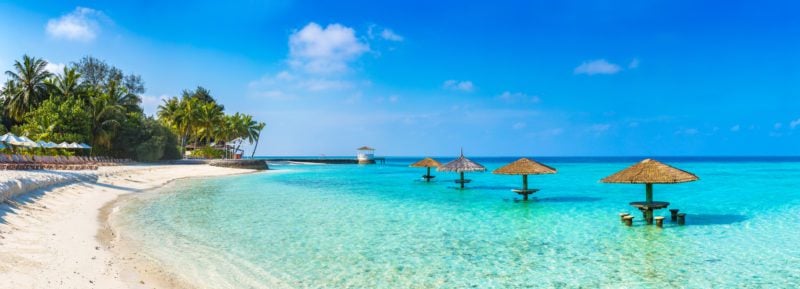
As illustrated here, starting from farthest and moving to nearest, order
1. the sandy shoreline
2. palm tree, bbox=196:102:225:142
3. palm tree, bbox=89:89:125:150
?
palm tree, bbox=196:102:225:142, palm tree, bbox=89:89:125:150, the sandy shoreline

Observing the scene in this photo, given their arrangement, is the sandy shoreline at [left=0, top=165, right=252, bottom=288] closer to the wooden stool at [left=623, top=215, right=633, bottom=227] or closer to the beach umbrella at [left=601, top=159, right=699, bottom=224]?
the wooden stool at [left=623, top=215, right=633, bottom=227]

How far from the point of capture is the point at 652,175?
13.0 meters

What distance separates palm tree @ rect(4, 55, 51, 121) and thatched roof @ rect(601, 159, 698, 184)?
45443mm

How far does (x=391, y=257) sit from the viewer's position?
916 cm

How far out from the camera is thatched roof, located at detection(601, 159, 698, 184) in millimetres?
12859

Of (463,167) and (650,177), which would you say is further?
(463,167)

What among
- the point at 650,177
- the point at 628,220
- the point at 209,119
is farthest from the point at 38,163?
the point at 209,119

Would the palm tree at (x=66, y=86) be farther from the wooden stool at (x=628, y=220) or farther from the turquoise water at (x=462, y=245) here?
the wooden stool at (x=628, y=220)

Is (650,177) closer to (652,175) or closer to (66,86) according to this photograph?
(652,175)

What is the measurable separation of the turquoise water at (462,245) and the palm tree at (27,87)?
105 ft

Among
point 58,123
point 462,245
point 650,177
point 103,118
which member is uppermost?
point 103,118

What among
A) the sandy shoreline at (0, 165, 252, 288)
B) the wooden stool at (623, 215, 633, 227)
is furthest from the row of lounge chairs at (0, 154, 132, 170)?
the wooden stool at (623, 215, 633, 227)

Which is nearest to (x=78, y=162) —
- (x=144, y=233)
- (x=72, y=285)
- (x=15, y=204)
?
(x=15, y=204)

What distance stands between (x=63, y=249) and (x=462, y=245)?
7120 millimetres
